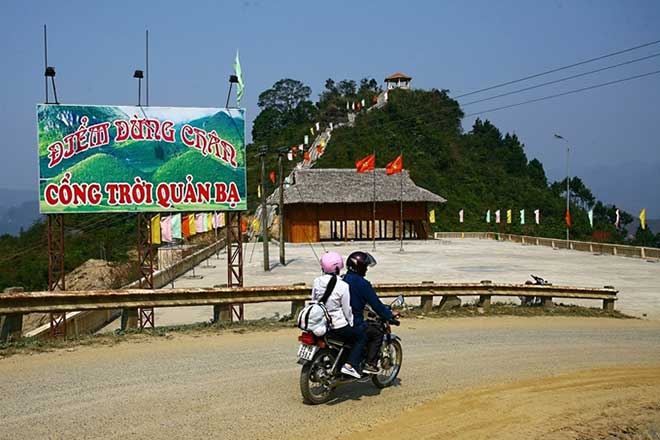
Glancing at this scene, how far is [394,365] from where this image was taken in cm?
869

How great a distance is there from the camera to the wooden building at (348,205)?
202 feet

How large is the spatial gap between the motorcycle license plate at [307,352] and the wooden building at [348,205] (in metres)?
51.6

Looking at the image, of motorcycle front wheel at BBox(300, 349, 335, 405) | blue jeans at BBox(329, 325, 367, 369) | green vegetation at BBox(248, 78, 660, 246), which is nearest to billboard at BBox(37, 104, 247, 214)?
blue jeans at BBox(329, 325, 367, 369)

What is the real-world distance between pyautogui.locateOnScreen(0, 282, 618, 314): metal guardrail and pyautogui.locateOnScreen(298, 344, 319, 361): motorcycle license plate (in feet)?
18.0

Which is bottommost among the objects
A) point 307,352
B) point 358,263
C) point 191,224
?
point 307,352

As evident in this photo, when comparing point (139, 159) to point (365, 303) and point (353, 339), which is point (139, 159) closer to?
point (365, 303)

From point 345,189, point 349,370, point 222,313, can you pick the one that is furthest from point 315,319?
point 345,189

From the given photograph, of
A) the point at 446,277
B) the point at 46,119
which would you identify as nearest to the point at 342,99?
the point at 446,277

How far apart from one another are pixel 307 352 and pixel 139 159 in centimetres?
970

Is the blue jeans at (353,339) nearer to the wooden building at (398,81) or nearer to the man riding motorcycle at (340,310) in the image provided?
the man riding motorcycle at (340,310)

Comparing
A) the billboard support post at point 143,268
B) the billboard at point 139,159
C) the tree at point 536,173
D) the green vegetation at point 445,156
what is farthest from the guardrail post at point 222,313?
the tree at point 536,173

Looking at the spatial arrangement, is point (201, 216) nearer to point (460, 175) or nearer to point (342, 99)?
point (460, 175)

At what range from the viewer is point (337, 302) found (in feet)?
25.6

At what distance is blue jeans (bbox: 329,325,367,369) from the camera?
7844 millimetres
